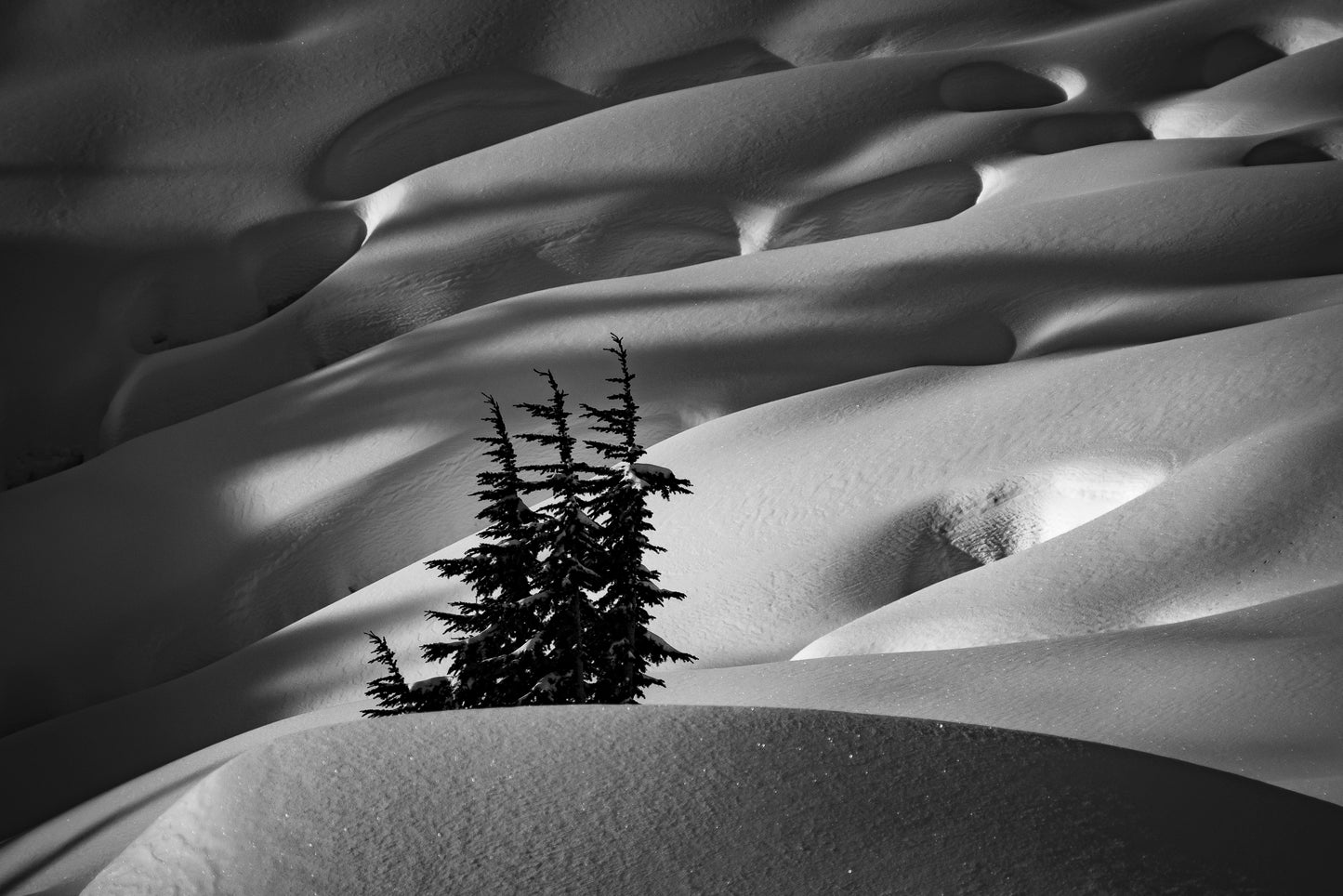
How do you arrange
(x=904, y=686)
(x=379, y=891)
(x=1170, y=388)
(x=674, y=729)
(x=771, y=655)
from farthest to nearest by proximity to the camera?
(x=1170, y=388) < (x=771, y=655) < (x=904, y=686) < (x=674, y=729) < (x=379, y=891)

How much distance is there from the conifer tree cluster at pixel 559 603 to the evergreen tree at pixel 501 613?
0.4 inches

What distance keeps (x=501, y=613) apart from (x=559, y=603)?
60cm

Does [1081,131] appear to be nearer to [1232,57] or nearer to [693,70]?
[1232,57]

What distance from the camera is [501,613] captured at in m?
9.89

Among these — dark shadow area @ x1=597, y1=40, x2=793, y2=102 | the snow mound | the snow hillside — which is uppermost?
dark shadow area @ x1=597, y1=40, x2=793, y2=102

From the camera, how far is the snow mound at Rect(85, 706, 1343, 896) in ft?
12.1

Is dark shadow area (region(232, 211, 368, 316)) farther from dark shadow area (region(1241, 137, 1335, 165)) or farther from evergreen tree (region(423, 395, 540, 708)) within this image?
evergreen tree (region(423, 395, 540, 708))

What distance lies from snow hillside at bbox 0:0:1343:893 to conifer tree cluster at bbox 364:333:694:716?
0.94 metres

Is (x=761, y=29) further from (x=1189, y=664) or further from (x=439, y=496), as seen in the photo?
(x=1189, y=664)

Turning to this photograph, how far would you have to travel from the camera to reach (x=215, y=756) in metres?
13.1

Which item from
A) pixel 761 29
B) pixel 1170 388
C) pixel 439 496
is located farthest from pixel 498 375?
pixel 761 29

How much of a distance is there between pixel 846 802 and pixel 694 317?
18.9 m

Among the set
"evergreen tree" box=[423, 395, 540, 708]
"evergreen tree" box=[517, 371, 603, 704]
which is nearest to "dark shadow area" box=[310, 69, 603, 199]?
"evergreen tree" box=[423, 395, 540, 708]

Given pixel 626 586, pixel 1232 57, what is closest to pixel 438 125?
pixel 1232 57
